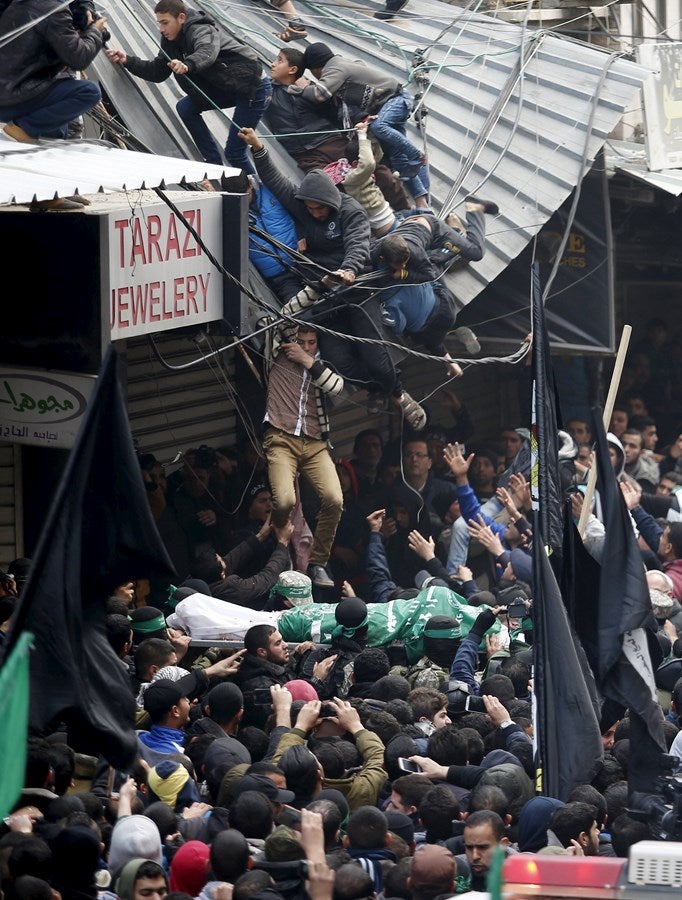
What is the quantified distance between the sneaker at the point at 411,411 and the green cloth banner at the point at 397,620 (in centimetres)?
271

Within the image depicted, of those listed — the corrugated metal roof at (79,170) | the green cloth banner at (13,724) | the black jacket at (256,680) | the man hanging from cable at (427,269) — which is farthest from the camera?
the man hanging from cable at (427,269)

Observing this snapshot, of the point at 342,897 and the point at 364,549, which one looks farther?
the point at 364,549

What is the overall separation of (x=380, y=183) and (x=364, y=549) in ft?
8.25

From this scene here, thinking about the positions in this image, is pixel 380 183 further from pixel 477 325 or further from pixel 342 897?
pixel 342 897

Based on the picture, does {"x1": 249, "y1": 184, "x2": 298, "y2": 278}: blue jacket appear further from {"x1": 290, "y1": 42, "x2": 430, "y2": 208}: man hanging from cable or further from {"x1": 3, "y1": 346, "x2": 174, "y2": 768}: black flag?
{"x1": 3, "y1": 346, "x2": 174, "y2": 768}: black flag

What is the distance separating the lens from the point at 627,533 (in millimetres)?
6887

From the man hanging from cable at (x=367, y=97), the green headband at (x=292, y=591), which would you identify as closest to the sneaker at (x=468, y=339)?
the man hanging from cable at (x=367, y=97)

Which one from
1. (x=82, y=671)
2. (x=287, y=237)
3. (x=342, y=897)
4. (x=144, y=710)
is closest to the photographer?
(x=342, y=897)

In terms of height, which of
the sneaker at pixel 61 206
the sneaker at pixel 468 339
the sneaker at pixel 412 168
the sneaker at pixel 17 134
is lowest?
the sneaker at pixel 468 339

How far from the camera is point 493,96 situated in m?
12.6

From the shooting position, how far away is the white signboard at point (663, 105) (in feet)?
43.1

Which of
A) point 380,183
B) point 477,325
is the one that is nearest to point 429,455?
point 477,325

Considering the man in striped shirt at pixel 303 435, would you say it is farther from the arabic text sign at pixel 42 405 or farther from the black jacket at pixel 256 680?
the black jacket at pixel 256 680

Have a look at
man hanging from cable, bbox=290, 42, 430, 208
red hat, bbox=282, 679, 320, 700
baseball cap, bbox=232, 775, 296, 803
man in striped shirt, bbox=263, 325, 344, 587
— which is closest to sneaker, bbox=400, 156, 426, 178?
man hanging from cable, bbox=290, 42, 430, 208
